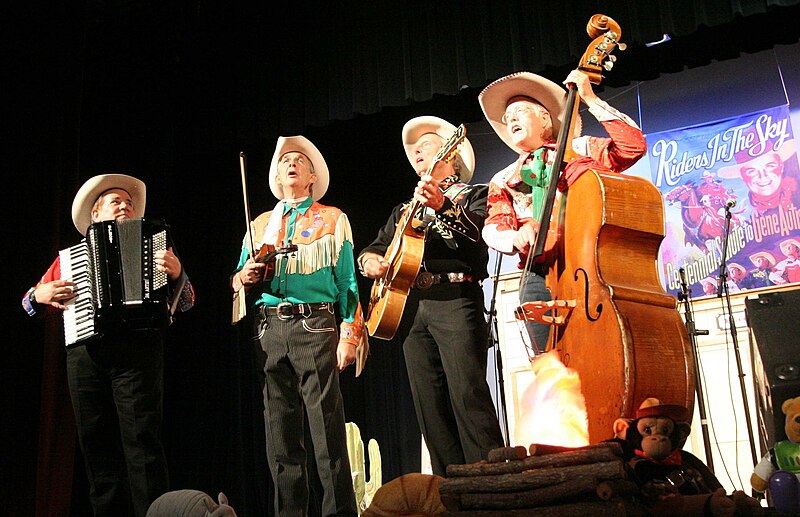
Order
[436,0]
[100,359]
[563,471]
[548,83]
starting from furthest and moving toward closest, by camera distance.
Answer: [436,0]
[100,359]
[548,83]
[563,471]

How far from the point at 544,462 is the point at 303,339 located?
1.70 m

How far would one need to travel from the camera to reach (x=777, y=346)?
3.75 meters

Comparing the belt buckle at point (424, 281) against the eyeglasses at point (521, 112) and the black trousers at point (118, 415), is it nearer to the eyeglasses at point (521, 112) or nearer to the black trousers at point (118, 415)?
the eyeglasses at point (521, 112)

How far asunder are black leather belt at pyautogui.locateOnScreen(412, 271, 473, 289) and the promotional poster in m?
2.27

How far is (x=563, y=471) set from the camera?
197cm

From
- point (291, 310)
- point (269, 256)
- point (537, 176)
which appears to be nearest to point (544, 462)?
point (537, 176)

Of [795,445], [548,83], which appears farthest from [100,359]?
[795,445]

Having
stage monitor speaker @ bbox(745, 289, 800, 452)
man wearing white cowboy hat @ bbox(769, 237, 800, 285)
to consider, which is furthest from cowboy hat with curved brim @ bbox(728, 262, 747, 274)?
stage monitor speaker @ bbox(745, 289, 800, 452)

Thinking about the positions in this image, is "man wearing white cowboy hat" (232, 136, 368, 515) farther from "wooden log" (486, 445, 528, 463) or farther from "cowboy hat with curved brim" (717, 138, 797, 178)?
"cowboy hat with curved brim" (717, 138, 797, 178)

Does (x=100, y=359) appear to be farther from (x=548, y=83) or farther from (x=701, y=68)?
(x=701, y=68)

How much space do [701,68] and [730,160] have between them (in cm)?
68

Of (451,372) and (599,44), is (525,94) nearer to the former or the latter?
(599,44)

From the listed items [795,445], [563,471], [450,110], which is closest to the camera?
[563,471]

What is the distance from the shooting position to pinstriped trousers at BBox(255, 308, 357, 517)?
132 inches
